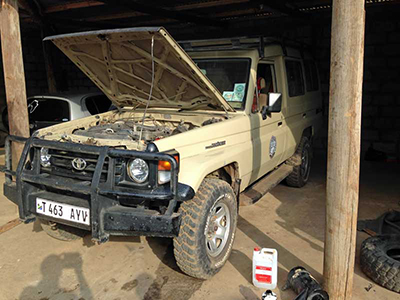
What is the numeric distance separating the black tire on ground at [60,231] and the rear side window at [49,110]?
119 inches

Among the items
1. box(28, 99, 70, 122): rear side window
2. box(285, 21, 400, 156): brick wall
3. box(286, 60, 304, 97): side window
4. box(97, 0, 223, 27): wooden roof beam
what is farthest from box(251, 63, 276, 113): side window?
box(285, 21, 400, 156): brick wall

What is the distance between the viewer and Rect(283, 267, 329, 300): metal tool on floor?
2.58 m

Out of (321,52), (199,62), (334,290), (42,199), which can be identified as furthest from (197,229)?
(321,52)

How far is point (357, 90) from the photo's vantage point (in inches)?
98.0

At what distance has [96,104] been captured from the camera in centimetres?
695

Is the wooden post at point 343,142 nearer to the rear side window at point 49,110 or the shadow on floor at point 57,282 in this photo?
the shadow on floor at point 57,282

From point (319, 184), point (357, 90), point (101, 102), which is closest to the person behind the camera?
point (357, 90)

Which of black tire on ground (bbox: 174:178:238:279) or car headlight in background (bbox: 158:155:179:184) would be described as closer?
car headlight in background (bbox: 158:155:179:184)

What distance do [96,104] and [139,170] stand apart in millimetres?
4516

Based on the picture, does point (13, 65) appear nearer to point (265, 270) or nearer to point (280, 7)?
point (265, 270)

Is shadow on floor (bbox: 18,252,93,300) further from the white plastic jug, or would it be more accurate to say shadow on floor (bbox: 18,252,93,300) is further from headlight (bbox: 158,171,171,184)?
the white plastic jug

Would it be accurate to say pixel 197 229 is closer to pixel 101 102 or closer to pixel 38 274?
pixel 38 274

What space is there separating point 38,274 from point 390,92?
7.53 meters

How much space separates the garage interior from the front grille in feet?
3.11
